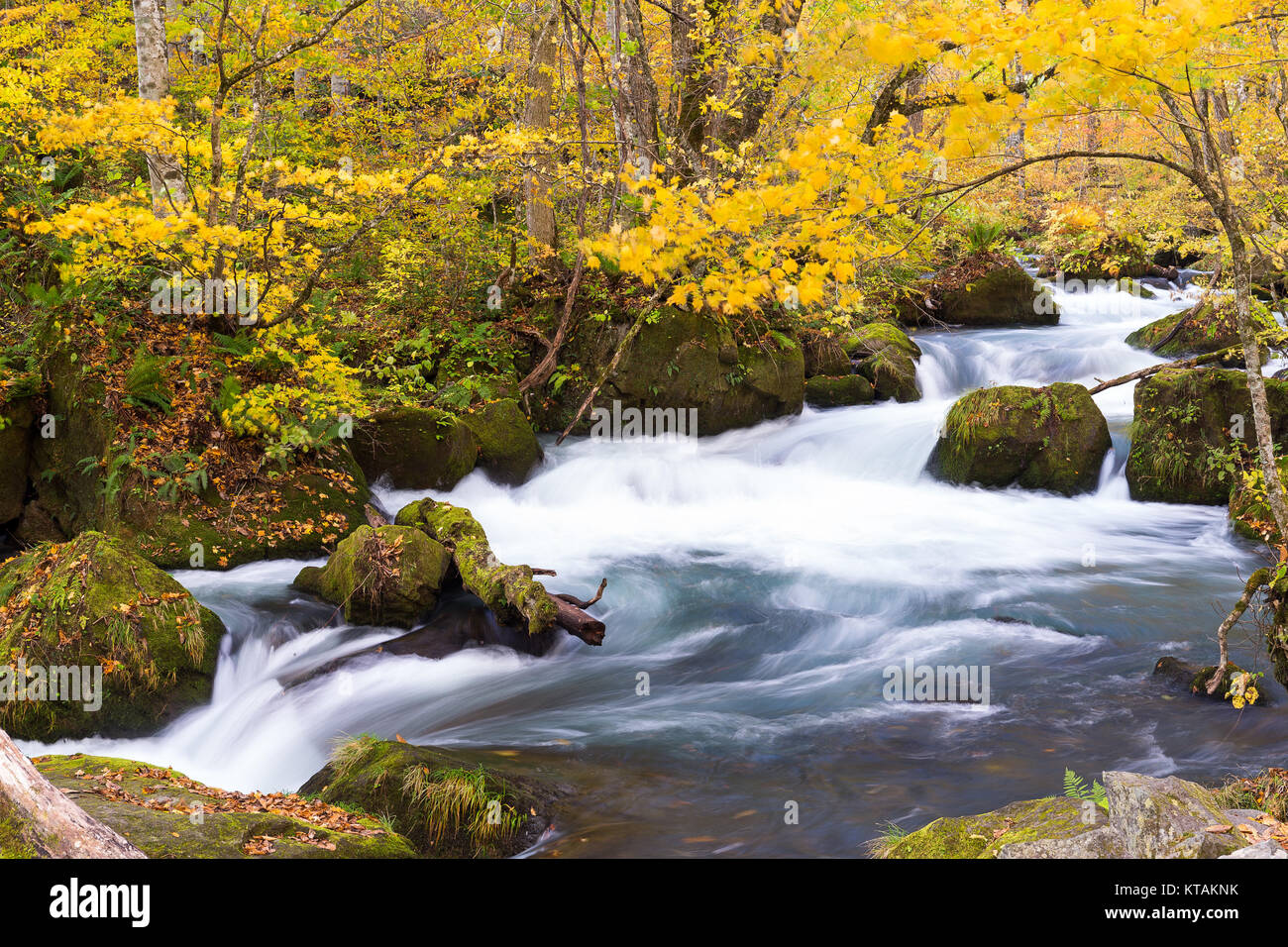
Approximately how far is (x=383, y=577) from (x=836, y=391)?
8620 mm

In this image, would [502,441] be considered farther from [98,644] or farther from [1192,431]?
[1192,431]

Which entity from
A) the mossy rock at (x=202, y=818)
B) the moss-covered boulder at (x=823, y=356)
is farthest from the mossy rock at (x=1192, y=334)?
the mossy rock at (x=202, y=818)

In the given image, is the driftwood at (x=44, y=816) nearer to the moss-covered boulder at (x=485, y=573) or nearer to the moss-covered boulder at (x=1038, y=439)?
the moss-covered boulder at (x=485, y=573)

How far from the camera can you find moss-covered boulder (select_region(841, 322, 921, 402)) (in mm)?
13852

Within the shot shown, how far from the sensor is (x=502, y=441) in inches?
440

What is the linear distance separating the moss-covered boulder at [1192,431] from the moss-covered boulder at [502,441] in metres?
7.77

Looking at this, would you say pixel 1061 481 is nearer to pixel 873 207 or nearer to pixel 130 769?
pixel 873 207

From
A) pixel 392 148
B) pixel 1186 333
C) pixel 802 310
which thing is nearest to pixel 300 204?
pixel 802 310

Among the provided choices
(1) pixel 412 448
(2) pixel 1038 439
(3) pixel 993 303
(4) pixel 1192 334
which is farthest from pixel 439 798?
(3) pixel 993 303

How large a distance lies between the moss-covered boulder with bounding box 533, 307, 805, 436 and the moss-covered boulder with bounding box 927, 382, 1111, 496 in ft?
10.3

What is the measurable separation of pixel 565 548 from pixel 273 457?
332cm

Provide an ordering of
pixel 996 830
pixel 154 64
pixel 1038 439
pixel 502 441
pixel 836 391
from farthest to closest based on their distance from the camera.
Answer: pixel 836 391 < pixel 502 441 < pixel 1038 439 < pixel 154 64 < pixel 996 830

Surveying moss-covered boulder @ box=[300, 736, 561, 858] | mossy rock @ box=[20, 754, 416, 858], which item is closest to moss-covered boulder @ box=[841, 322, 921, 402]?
moss-covered boulder @ box=[300, 736, 561, 858]

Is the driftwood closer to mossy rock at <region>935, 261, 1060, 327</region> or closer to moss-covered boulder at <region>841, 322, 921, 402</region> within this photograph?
moss-covered boulder at <region>841, 322, 921, 402</region>
